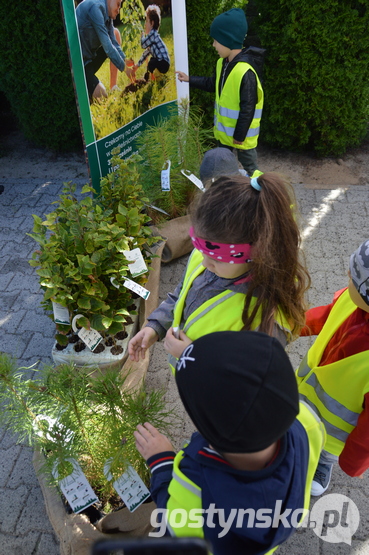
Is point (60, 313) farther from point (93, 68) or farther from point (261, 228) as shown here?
point (93, 68)

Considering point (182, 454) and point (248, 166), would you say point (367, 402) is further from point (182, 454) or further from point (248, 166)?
point (248, 166)

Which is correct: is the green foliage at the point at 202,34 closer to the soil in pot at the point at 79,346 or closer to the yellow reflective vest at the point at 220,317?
the soil in pot at the point at 79,346

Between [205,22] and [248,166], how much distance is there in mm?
1600

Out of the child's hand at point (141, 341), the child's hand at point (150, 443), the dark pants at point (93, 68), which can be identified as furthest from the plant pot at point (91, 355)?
the dark pants at point (93, 68)

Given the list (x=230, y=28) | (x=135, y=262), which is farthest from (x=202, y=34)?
(x=135, y=262)

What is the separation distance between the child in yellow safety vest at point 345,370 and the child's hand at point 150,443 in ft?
2.45

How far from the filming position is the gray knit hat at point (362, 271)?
148cm

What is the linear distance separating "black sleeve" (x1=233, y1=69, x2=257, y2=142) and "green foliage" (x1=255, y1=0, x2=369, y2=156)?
1.30 meters

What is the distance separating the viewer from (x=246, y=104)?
11.3ft

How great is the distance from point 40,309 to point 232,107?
2.24 metres

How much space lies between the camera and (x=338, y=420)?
5.92ft

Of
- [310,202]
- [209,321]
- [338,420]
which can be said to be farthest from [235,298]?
[310,202]

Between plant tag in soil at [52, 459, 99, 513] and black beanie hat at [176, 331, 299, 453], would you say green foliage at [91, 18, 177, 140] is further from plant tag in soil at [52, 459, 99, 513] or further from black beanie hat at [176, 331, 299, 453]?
black beanie hat at [176, 331, 299, 453]

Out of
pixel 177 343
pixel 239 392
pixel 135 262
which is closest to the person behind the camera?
pixel 239 392
